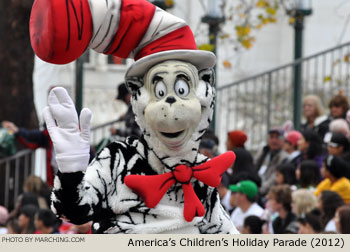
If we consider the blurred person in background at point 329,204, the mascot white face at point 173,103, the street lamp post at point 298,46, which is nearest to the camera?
the mascot white face at point 173,103

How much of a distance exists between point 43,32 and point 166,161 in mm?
881

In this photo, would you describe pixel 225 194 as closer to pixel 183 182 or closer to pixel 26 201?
pixel 26 201

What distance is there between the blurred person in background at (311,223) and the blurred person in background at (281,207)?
567mm

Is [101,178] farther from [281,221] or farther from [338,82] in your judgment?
[338,82]

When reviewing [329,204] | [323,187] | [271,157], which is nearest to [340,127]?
[271,157]

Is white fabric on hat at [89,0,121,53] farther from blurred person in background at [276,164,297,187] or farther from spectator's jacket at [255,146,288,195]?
spectator's jacket at [255,146,288,195]

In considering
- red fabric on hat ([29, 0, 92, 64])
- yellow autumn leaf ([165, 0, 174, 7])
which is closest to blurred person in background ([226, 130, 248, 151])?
yellow autumn leaf ([165, 0, 174, 7])

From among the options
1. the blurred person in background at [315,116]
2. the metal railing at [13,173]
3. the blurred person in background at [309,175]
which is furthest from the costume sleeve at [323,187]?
the metal railing at [13,173]

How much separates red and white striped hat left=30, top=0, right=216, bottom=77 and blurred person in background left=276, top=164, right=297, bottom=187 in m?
4.48

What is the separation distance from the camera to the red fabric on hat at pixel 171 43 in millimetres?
4609

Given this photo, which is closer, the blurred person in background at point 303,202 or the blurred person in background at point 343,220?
the blurred person in background at point 343,220

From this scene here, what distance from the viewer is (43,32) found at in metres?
4.34

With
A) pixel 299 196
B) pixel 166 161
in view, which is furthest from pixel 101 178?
pixel 299 196

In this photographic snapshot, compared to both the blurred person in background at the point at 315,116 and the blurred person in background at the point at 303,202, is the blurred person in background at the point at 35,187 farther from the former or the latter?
the blurred person in background at the point at 303,202
